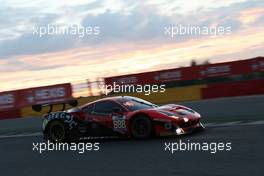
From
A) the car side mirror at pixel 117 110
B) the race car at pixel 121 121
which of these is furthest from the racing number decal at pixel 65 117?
the car side mirror at pixel 117 110

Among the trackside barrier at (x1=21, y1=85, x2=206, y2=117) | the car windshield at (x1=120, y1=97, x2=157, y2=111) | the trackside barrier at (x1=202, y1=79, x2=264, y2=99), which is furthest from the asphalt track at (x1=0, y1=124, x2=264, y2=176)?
the trackside barrier at (x1=21, y1=85, x2=206, y2=117)

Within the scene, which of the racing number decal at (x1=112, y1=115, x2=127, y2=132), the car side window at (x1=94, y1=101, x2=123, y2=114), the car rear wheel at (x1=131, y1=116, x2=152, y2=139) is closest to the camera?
the car rear wheel at (x1=131, y1=116, x2=152, y2=139)

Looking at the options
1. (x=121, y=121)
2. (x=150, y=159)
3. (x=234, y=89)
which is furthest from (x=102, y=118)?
(x=234, y=89)

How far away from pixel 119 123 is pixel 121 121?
85mm

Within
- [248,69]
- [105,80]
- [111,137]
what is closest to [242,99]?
[248,69]

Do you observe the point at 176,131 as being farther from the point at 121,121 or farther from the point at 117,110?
the point at 117,110

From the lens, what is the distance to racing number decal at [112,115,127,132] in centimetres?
1301

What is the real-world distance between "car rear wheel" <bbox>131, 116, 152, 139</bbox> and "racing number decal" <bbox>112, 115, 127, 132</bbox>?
8.3 inches

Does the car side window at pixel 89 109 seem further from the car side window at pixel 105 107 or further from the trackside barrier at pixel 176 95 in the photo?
the trackside barrier at pixel 176 95

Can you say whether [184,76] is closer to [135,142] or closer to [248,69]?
[248,69]

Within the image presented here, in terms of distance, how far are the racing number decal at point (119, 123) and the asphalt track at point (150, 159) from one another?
30 cm

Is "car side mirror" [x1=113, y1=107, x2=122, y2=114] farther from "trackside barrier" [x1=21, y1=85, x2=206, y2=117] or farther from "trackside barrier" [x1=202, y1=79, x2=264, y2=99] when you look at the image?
"trackside barrier" [x1=21, y1=85, x2=206, y2=117]

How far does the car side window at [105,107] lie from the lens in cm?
1341

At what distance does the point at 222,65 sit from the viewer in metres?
22.5
